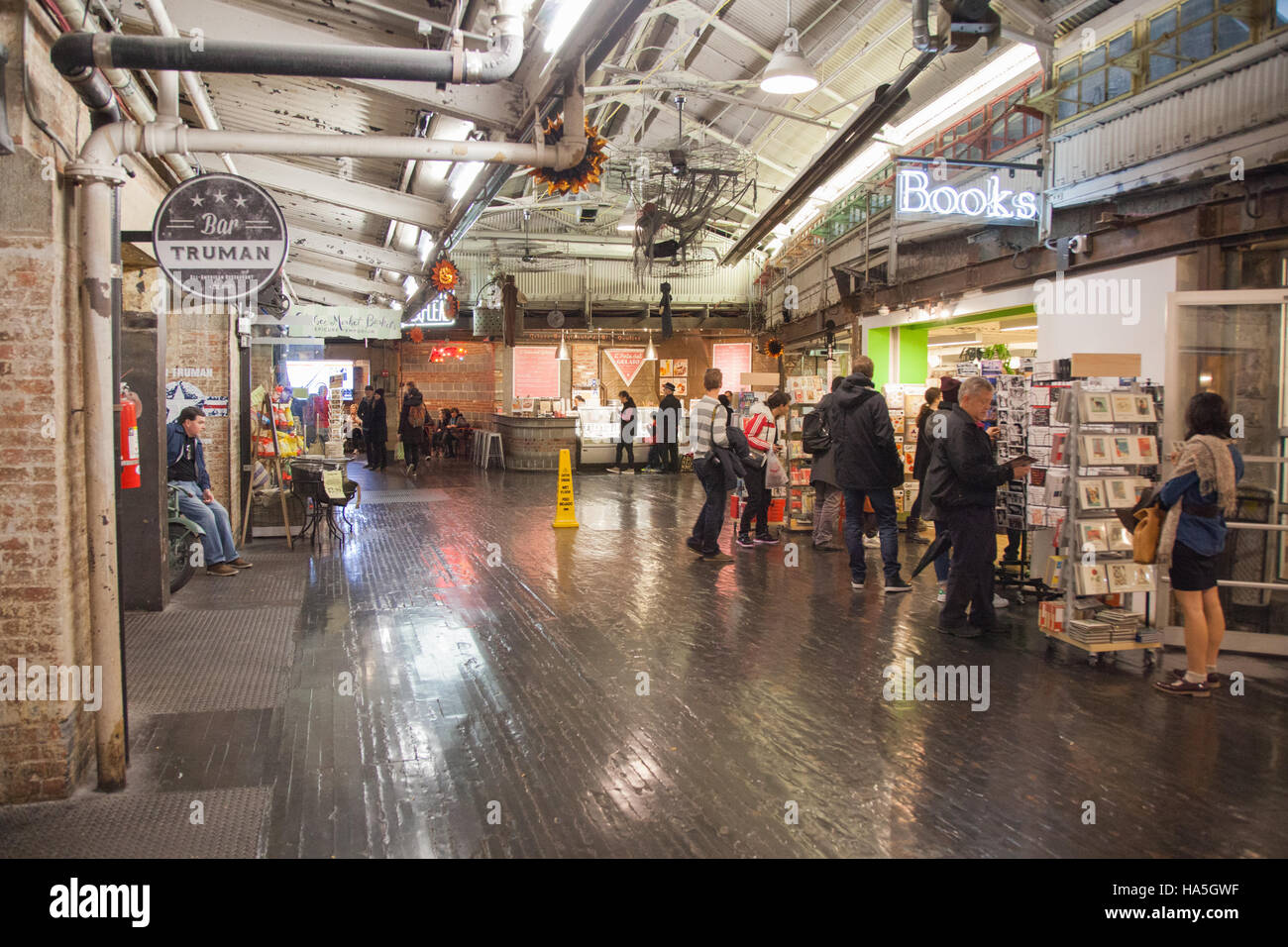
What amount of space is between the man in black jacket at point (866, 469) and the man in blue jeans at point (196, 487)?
546 centimetres

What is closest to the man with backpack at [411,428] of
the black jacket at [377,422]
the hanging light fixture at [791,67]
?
the black jacket at [377,422]

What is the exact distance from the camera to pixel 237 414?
964cm

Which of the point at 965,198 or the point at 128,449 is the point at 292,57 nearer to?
the point at 128,449

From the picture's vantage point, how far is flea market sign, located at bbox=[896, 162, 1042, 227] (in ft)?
29.7

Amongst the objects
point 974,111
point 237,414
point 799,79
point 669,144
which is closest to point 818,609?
point 799,79

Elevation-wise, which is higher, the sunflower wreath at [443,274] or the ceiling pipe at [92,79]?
the sunflower wreath at [443,274]

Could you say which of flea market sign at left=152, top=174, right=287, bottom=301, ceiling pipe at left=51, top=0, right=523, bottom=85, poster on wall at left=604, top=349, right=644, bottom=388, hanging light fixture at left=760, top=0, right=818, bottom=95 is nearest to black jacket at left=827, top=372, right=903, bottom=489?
hanging light fixture at left=760, top=0, right=818, bottom=95

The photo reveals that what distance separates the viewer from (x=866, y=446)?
7.39m

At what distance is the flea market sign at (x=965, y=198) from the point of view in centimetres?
904

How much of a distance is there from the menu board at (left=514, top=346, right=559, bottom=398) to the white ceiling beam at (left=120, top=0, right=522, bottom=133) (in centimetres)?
1598

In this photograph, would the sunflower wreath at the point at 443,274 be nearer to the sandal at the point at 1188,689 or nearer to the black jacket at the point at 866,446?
the black jacket at the point at 866,446

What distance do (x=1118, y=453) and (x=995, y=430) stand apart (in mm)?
1756

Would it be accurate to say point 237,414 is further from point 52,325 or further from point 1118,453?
point 1118,453

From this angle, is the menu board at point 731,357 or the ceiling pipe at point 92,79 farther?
the menu board at point 731,357
